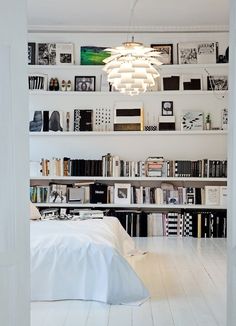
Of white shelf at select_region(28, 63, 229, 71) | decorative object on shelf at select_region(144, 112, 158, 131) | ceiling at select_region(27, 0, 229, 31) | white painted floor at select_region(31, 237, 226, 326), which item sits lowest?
white painted floor at select_region(31, 237, 226, 326)

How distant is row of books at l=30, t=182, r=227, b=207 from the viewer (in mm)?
6852

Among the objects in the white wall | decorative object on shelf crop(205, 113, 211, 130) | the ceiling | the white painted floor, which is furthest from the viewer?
decorative object on shelf crop(205, 113, 211, 130)

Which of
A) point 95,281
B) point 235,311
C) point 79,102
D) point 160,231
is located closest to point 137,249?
point 160,231

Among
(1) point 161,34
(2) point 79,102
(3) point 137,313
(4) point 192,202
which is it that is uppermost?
(1) point 161,34

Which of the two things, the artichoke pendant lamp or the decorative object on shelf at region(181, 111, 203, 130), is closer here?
the artichoke pendant lamp

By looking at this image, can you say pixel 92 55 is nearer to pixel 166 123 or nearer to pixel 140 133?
pixel 140 133

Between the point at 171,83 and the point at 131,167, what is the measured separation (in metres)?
1.37

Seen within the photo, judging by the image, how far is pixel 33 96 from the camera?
7.00m

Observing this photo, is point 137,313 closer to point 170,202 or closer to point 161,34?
point 170,202

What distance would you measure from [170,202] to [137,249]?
124 centimetres

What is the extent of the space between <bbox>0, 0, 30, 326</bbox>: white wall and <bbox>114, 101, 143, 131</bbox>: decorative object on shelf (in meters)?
5.00

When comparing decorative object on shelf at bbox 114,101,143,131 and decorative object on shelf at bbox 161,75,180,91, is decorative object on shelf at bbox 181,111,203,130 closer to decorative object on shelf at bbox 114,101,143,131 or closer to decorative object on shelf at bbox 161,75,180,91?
decorative object on shelf at bbox 161,75,180,91

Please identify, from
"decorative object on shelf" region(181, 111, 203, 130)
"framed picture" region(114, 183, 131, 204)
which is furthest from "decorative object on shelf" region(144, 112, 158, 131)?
"framed picture" region(114, 183, 131, 204)

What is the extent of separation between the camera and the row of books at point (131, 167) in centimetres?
680
